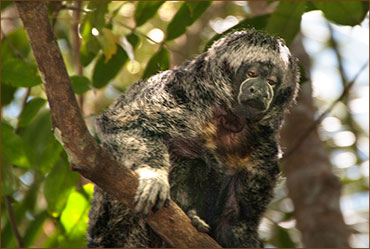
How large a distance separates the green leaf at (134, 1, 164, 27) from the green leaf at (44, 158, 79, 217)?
1344mm

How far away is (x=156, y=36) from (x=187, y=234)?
470cm

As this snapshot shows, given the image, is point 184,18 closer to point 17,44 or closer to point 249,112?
point 249,112

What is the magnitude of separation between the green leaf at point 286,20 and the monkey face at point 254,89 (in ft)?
2.01

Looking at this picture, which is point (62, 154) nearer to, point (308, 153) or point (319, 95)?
point (308, 153)

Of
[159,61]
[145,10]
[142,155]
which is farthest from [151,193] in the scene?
[145,10]

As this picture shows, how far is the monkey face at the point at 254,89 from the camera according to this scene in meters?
3.54

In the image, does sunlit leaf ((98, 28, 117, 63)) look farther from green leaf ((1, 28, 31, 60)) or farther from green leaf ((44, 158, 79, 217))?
green leaf ((1, 28, 31, 60))

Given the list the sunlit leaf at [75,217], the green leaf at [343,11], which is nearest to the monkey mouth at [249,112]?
the green leaf at [343,11]

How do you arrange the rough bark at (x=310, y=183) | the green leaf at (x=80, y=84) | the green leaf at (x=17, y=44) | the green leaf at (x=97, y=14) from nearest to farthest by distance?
the green leaf at (x=97, y=14), the green leaf at (x=80, y=84), the green leaf at (x=17, y=44), the rough bark at (x=310, y=183)

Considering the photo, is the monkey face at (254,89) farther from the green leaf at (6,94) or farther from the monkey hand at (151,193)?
the green leaf at (6,94)

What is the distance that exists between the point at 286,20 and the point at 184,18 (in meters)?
0.89

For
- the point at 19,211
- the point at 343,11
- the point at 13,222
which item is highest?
the point at 343,11

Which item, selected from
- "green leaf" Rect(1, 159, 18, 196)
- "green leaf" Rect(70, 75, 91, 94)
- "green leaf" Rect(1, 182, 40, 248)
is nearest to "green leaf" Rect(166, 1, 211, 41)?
"green leaf" Rect(70, 75, 91, 94)

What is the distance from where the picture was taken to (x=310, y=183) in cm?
590
